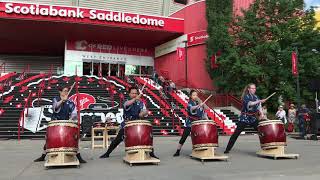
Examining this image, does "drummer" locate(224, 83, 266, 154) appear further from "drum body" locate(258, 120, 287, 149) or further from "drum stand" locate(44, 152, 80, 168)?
"drum stand" locate(44, 152, 80, 168)

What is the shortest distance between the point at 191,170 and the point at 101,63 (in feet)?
91.1

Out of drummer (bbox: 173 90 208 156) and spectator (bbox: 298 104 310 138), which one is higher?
drummer (bbox: 173 90 208 156)

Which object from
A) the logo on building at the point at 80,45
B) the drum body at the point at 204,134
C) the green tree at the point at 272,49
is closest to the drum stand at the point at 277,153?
the drum body at the point at 204,134

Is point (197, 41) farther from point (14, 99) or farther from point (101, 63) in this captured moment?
point (14, 99)

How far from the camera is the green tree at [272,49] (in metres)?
22.2

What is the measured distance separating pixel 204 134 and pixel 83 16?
2183 cm

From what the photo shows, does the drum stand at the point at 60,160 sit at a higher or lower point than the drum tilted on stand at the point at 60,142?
lower

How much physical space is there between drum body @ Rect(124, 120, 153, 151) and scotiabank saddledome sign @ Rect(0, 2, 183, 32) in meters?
21.6

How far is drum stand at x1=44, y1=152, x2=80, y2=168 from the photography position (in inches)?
330

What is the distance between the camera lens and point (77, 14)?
29.3 m

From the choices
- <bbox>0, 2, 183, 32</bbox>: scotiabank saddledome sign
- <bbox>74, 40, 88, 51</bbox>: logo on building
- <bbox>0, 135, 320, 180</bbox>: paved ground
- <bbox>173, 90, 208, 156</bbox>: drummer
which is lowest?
<bbox>0, 135, 320, 180</bbox>: paved ground

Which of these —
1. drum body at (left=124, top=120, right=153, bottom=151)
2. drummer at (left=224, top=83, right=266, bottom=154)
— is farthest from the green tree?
drum body at (left=124, top=120, right=153, bottom=151)

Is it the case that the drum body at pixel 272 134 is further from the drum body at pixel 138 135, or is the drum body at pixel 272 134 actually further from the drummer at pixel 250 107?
the drum body at pixel 138 135

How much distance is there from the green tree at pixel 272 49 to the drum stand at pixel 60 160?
48.6ft
